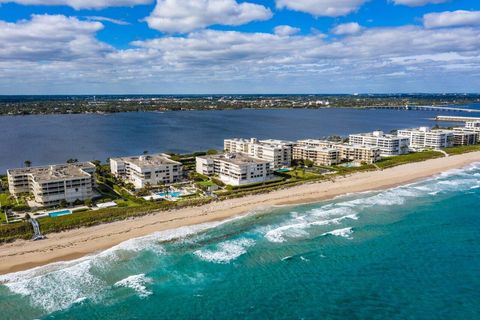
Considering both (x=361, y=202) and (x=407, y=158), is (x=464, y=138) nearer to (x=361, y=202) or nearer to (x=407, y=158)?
(x=407, y=158)

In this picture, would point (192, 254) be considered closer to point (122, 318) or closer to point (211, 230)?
point (211, 230)

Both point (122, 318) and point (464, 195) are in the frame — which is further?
point (464, 195)

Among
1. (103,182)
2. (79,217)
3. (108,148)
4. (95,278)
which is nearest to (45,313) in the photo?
(95,278)

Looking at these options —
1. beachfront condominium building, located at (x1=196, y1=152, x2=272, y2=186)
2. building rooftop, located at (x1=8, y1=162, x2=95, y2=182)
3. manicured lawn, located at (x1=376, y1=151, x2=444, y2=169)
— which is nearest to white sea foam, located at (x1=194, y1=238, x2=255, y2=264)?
beachfront condominium building, located at (x1=196, y1=152, x2=272, y2=186)

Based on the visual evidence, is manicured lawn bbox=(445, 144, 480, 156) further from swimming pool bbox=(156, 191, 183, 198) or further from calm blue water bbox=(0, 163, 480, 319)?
swimming pool bbox=(156, 191, 183, 198)

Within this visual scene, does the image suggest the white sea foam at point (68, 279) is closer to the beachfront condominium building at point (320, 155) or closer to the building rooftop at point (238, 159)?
the building rooftop at point (238, 159)
